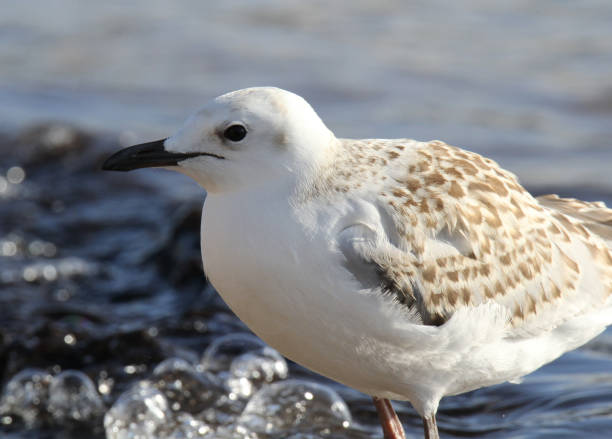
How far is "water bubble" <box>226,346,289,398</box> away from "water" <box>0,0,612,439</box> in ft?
0.06

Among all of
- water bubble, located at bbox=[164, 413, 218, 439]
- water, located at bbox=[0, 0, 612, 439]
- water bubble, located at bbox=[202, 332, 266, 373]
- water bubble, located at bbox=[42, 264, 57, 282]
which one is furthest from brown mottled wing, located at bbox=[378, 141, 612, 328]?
water bubble, located at bbox=[42, 264, 57, 282]

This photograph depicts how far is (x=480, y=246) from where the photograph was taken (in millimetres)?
4957

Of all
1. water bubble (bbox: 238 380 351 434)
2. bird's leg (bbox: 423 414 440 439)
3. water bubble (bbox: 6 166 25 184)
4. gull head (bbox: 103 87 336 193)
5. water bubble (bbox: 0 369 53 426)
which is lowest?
water bubble (bbox: 6 166 25 184)

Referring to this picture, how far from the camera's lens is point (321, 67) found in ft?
44.5

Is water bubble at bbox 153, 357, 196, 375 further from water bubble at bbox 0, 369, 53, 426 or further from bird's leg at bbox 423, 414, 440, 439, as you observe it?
bird's leg at bbox 423, 414, 440, 439

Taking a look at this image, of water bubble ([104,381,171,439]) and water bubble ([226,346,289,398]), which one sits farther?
water bubble ([226,346,289,398])

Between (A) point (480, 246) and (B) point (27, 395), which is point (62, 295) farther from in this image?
(A) point (480, 246)

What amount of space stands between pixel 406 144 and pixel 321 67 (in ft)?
28.2

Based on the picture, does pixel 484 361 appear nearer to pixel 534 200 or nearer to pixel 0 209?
pixel 534 200

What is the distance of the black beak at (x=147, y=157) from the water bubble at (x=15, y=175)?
645cm

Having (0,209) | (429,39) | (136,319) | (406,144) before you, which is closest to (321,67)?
(429,39)

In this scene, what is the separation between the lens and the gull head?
4555mm

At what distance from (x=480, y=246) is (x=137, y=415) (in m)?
2.53

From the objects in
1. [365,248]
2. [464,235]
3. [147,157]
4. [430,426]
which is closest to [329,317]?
[365,248]
